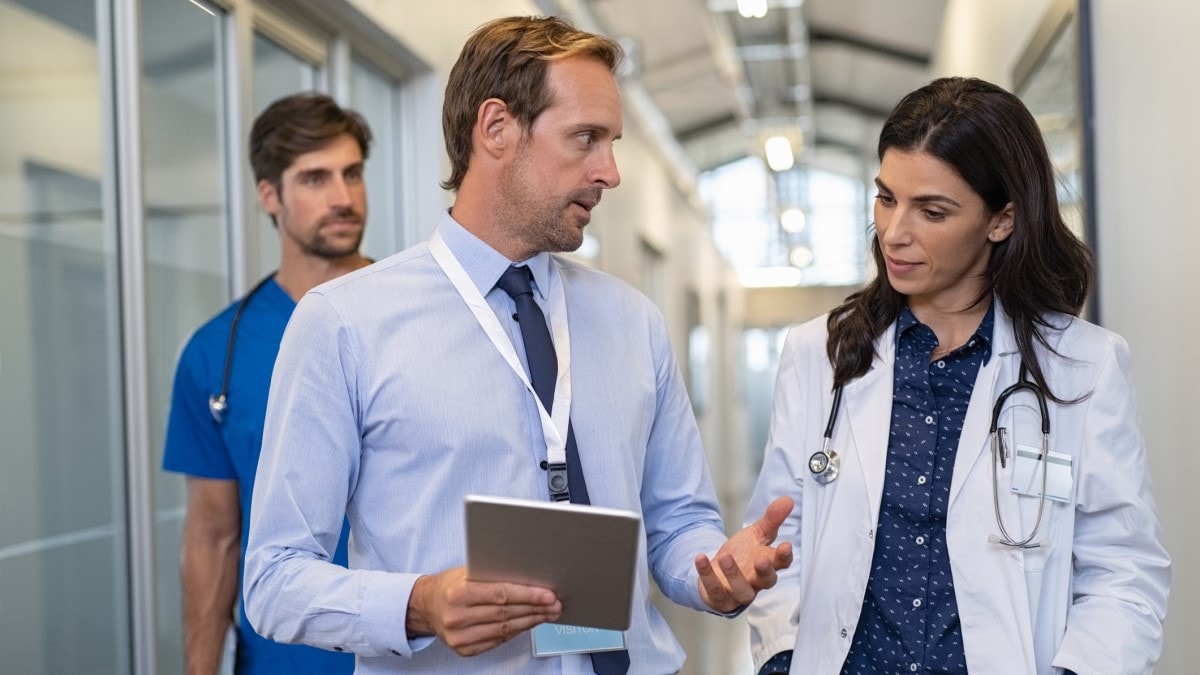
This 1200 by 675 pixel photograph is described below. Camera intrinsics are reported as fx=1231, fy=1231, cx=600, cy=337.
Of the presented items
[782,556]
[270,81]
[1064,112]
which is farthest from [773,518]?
[270,81]

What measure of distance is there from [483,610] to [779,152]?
37.2 feet

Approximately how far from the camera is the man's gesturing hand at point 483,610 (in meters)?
1.42

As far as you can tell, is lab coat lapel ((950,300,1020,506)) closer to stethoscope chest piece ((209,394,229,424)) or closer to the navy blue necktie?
the navy blue necktie

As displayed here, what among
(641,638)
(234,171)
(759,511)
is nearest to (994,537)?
(759,511)

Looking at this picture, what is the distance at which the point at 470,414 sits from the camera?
5.35 feet

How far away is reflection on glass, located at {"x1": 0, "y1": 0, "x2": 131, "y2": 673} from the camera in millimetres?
2344

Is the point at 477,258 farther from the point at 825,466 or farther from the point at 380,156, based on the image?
the point at 380,156

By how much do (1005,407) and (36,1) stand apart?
1974 millimetres

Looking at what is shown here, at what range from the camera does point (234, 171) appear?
11.1ft

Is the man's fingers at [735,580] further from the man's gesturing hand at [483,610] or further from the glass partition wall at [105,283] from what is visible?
the glass partition wall at [105,283]

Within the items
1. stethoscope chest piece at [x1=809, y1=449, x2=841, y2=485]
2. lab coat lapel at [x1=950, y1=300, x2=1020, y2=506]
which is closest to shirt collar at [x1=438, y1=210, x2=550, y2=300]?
stethoscope chest piece at [x1=809, y1=449, x2=841, y2=485]

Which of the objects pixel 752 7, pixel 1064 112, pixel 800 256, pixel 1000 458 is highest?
pixel 752 7

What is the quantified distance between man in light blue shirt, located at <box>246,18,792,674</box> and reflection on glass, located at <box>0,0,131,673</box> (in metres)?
0.98

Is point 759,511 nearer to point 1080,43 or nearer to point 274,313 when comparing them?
point 274,313
